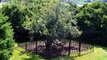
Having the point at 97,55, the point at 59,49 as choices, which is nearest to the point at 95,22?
the point at 97,55

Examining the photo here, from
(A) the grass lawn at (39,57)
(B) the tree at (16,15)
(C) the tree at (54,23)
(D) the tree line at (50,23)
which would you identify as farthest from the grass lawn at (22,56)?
(B) the tree at (16,15)

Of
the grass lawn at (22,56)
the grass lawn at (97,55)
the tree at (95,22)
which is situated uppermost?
the tree at (95,22)

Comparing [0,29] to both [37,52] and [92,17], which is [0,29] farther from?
[92,17]

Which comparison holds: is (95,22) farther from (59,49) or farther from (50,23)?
(50,23)

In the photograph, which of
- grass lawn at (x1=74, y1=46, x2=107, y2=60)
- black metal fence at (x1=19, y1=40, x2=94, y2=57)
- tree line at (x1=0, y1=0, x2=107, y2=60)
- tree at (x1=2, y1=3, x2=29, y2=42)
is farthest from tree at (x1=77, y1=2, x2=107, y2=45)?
tree at (x1=2, y1=3, x2=29, y2=42)

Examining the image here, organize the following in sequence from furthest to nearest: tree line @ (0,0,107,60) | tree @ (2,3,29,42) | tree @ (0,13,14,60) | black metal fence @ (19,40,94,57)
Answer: tree @ (2,3,29,42), black metal fence @ (19,40,94,57), tree line @ (0,0,107,60), tree @ (0,13,14,60)

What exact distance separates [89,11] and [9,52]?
43.6 ft

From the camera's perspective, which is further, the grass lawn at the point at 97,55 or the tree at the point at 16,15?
Result: the tree at the point at 16,15

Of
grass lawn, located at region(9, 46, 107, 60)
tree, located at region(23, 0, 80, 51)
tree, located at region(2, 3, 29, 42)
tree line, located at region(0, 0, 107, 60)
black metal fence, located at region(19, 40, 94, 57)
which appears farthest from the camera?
tree, located at region(2, 3, 29, 42)

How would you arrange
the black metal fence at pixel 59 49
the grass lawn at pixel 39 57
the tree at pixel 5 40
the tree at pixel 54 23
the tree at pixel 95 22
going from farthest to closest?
the tree at pixel 95 22 → the black metal fence at pixel 59 49 → the grass lawn at pixel 39 57 → the tree at pixel 54 23 → the tree at pixel 5 40

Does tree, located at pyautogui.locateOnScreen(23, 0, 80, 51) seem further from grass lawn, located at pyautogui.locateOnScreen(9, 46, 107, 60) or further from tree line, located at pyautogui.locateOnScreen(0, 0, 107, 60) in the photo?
grass lawn, located at pyautogui.locateOnScreen(9, 46, 107, 60)

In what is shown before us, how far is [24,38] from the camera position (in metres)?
28.0

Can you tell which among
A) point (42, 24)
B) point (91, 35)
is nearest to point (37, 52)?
point (42, 24)

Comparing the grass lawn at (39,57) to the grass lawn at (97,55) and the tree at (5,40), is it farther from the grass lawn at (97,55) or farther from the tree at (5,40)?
the tree at (5,40)
